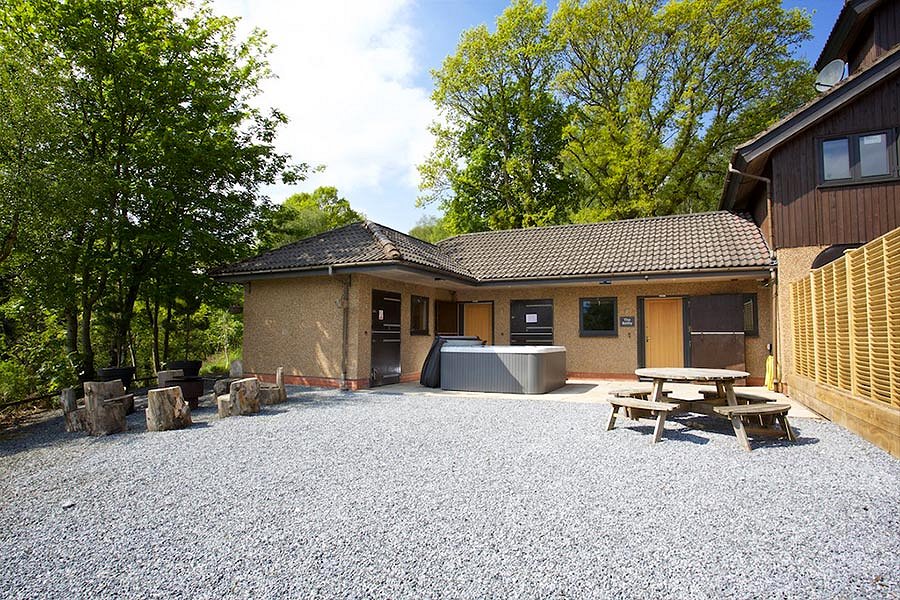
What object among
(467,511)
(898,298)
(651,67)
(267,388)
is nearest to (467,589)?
(467,511)

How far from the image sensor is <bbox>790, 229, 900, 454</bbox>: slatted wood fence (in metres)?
5.02

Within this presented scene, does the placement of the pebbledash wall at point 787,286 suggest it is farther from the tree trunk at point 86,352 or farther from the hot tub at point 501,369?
the tree trunk at point 86,352

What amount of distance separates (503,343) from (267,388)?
22.4 ft

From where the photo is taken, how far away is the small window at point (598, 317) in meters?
12.9

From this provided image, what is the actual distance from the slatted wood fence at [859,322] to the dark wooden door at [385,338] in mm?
8020

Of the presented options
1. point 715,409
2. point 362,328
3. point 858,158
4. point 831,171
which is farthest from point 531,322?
point 715,409

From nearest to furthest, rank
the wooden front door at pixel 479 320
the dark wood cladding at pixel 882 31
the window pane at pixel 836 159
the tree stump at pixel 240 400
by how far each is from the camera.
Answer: the tree stump at pixel 240 400
the window pane at pixel 836 159
the dark wood cladding at pixel 882 31
the wooden front door at pixel 479 320

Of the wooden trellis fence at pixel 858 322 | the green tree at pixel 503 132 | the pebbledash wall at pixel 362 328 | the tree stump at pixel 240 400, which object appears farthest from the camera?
the green tree at pixel 503 132

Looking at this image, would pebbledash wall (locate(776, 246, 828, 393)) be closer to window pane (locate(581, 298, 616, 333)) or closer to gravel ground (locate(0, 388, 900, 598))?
window pane (locate(581, 298, 616, 333))

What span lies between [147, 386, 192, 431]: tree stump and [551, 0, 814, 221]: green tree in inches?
754

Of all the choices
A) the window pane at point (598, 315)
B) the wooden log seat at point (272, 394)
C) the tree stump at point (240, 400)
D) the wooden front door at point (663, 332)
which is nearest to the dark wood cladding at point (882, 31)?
the wooden front door at point (663, 332)

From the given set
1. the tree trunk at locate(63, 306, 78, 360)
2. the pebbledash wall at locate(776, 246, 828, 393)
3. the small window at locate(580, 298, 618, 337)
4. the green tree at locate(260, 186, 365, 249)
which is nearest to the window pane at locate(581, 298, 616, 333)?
the small window at locate(580, 298, 618, 337)

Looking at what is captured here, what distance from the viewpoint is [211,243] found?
40.6 feet

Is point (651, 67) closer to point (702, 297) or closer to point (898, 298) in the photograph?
point (702, 297)
